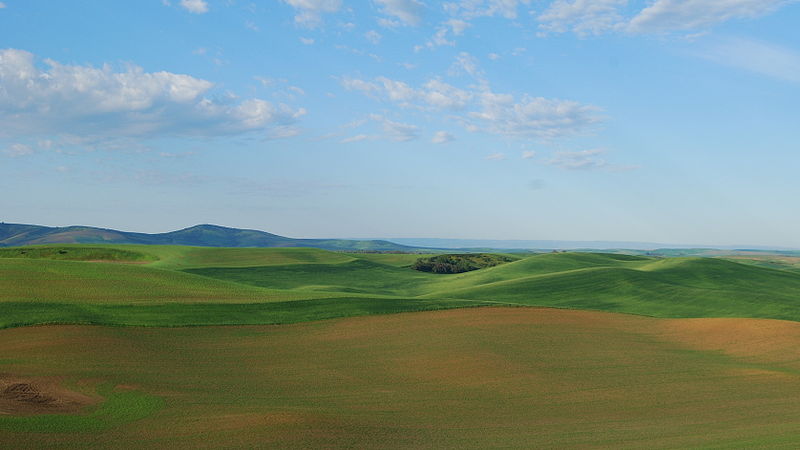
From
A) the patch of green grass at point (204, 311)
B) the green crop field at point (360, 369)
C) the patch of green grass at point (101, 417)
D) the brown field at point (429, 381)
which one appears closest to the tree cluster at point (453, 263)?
the green crop field at point (360, 369)

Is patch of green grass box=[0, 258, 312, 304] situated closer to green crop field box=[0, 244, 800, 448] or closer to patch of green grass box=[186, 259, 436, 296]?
green crop field box=[0, 244, 800, 448]

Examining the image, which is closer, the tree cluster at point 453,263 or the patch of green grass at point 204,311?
Result: the patch of green grass at point 204,311

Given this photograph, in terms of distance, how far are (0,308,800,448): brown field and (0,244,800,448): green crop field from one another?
0.12m


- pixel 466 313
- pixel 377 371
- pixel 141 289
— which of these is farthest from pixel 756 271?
pixel 141 289

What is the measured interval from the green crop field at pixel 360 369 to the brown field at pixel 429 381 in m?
0.12

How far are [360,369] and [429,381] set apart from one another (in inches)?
146

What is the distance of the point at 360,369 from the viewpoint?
2927cm

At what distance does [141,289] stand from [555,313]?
100 feet

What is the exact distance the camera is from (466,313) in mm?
41812

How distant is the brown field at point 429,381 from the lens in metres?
19.9

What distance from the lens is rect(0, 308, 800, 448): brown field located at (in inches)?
785

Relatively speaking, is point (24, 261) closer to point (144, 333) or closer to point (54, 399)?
Result: point (144, 333)

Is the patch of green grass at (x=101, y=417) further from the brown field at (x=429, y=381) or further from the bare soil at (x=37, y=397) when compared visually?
the bare soil at (x=37, y=397)

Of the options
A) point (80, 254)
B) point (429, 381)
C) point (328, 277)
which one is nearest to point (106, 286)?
point (429, 381)
